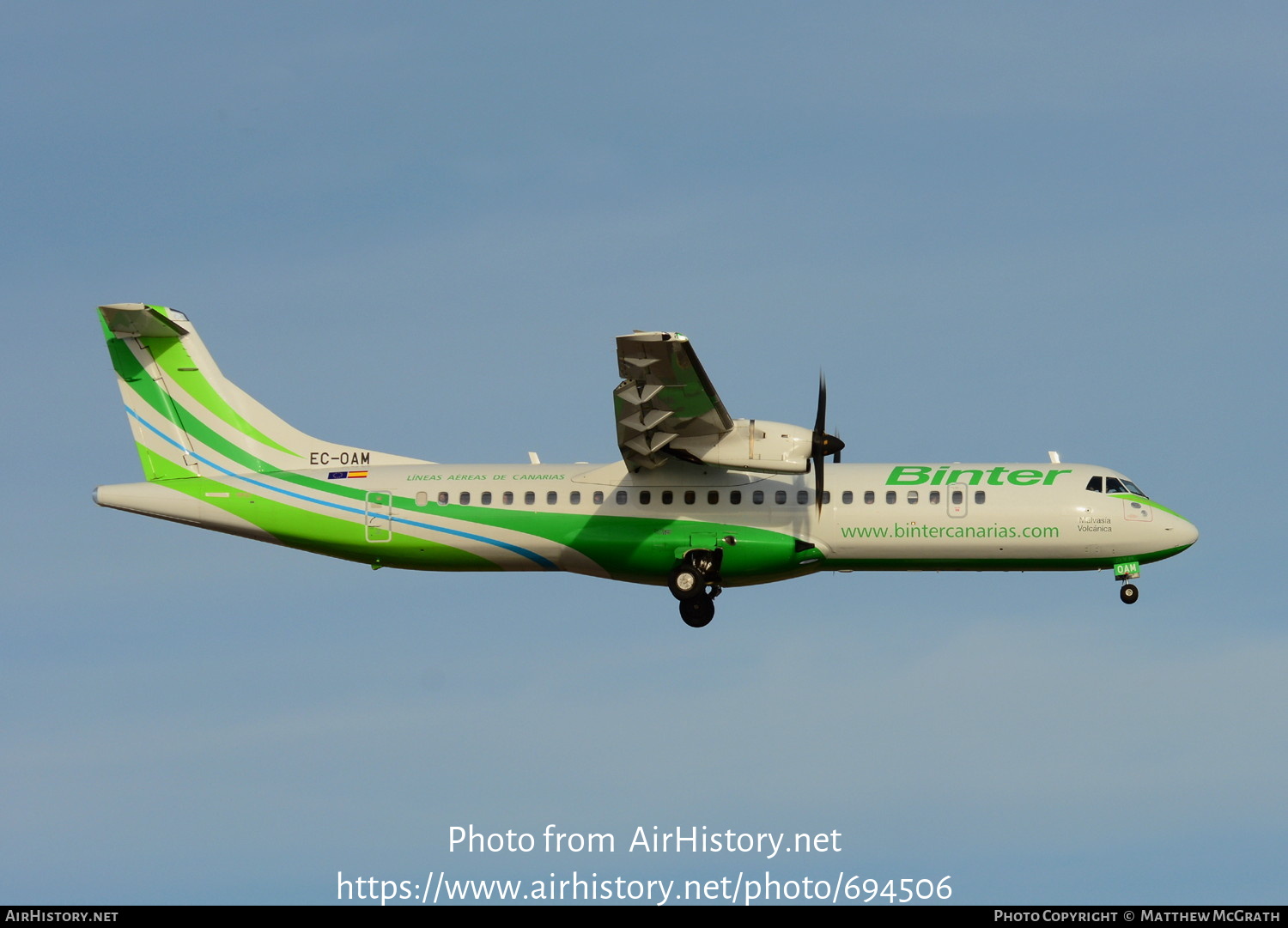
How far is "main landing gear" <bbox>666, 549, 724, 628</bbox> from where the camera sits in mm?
31281

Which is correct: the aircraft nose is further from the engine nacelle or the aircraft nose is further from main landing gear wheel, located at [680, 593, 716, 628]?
main landing gear wheel, located at [680, 593, 716, 628]

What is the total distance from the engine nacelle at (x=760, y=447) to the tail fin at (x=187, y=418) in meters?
7.21

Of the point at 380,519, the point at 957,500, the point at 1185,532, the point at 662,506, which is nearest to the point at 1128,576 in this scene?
the point at 1185,532

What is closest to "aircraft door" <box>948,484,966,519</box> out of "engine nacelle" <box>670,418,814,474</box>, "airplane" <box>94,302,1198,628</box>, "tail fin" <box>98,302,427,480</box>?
"airplane" <box>94,302,1198,628</box>

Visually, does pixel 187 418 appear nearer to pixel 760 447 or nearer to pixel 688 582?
pixel 688 582

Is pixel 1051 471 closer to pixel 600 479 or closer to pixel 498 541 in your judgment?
pixel 600 479

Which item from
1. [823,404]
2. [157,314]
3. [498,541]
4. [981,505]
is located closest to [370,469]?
A: [498,541]

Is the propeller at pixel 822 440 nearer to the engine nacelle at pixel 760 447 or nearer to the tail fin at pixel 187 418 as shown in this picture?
the engine nacelle at pixel 760 447

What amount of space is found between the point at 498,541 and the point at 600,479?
2.46 metres

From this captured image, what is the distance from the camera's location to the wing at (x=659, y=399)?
2741 cm

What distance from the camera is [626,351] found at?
27625 mm

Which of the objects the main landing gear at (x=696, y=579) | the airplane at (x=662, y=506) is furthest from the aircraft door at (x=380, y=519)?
the main landing gear at (x=696, y=579)

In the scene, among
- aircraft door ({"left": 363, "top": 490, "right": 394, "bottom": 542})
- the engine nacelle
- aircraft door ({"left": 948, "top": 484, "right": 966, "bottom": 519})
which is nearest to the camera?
the engine nacelle

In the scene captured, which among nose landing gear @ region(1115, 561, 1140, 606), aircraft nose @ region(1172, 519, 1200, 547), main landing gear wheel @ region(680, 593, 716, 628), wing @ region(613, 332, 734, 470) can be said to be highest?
wing @ region(613, 332, 734, 470)
